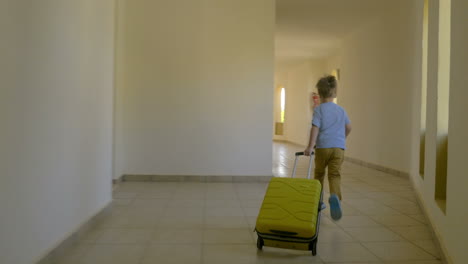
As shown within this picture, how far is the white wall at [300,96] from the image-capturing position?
42.7 feet

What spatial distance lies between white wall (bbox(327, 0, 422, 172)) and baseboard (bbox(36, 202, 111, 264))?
4313mm

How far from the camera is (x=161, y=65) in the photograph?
5832mm

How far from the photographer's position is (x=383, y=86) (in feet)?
24.8

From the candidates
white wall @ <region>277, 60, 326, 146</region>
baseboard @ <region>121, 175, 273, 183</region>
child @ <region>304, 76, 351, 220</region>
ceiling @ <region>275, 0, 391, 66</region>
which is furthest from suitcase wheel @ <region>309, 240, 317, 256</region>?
white wall @ <region>277, 60, 326, 146</region>

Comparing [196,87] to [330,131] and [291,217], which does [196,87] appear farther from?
[291,217]

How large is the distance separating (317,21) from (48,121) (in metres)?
6.83

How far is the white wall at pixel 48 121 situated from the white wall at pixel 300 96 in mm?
9902

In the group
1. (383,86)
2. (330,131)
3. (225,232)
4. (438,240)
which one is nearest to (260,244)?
(225,232)

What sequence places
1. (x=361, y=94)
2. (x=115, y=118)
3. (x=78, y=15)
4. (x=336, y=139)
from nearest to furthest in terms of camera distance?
(x=78, y=15) < (x=336, y=139) < (x=115, y=118) < (x=361, y=94)

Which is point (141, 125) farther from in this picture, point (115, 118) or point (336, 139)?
point (336, 139)

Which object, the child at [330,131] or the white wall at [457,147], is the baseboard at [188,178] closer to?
the child at [330,131]

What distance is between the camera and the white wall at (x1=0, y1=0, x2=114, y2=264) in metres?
1.89

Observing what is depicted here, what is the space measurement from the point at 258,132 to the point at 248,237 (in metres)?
3.00

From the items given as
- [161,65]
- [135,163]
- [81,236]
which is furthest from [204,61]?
[81,236]
